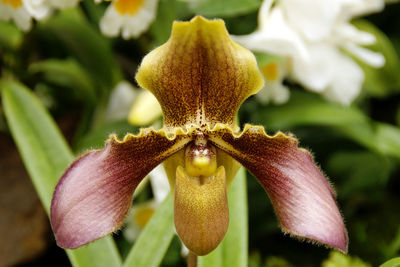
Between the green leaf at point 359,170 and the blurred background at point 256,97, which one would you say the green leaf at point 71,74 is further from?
the green leaf at point 359,170

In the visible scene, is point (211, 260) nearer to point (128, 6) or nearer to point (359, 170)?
point (128, 6)

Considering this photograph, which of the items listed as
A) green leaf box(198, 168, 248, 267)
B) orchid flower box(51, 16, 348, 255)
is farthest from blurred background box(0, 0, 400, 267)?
orchid flower box(51, 16, 348, 255)

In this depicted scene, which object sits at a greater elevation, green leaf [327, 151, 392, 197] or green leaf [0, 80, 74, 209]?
green leaf [0, 80, 74, 209]

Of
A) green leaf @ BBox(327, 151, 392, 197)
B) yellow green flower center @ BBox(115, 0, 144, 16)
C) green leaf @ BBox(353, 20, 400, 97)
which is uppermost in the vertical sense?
yellow green flower center @ BBox(115, 0, 144, 16)

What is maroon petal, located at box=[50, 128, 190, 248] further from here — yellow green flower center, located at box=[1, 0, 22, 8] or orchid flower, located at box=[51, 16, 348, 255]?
yellow green flower center, located at box=[1, 0, 22, 8]

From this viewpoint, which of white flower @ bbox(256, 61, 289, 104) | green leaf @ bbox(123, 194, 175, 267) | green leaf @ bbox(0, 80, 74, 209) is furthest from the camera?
white flower @ bbox(256, 61, 289, 104)

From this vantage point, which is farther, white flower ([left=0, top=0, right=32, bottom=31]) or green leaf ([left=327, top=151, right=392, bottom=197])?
green leaf ([left=327, top=151, right=392, bottom=197])

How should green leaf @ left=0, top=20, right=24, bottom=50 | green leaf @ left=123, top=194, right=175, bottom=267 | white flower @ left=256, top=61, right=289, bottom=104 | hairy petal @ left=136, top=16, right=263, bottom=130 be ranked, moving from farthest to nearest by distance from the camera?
green leaf @ left=0, top=20, right=24, bottom=50 → white flower @ left=256, top=61, right=289, bottom=104 → green leaf @ left=123, top=194, right=175, bottom=267 → hairy petal @ left=136, top=16, right=263, bottom=130
